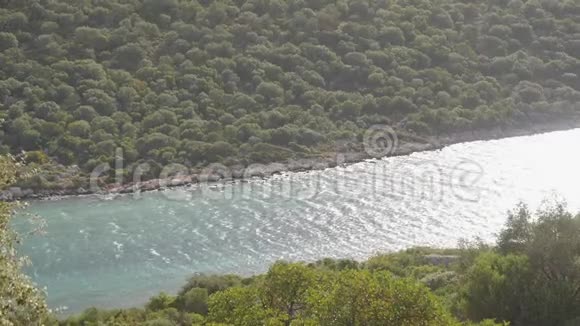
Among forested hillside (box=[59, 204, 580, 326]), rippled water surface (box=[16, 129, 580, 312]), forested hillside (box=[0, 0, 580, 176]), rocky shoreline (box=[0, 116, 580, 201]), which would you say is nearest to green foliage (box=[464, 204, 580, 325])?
forested hillside (box=[59, 204, 580, 326])

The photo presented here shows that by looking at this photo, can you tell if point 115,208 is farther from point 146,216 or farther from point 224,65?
point 224,65

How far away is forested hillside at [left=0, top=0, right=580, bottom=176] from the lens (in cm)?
7818

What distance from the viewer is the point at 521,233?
32125 mm

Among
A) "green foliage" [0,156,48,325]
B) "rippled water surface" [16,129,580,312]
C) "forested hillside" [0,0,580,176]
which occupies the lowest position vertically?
"rippled water surface" [16,129,580,312]

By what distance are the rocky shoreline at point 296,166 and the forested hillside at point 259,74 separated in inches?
76.2

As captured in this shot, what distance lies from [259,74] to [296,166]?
20.8 meters

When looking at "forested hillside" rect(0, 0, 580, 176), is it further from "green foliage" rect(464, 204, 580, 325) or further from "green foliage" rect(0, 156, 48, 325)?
"green foliage" rect(0, 156, 48, 325)

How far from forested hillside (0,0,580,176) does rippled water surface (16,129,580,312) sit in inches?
405

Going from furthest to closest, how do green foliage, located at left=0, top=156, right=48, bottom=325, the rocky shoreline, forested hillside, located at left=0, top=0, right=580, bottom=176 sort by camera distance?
forested hillside, located at left=0, top=0, right=580, bottom=176 → the rocky shoreline → green foliage, located at left=0, top=156, right=48, bottom=325

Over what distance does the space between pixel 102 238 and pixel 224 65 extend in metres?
39.5

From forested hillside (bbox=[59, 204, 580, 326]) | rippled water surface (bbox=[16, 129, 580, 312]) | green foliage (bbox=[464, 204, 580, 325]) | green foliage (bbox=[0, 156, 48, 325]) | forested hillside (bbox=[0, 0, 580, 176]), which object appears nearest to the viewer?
green foliage (bbox=[0, 156, 48, 325])

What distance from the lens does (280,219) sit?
2324 inches

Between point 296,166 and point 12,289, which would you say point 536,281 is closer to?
point 12,289

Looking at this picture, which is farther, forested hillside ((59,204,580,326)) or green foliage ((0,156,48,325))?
forested hillside ((59,204,580,326))
